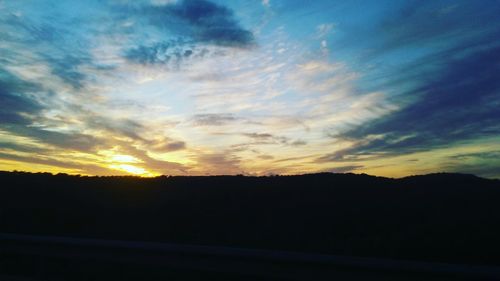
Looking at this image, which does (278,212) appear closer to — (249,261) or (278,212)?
(278,212)

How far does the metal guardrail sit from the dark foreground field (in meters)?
3.77

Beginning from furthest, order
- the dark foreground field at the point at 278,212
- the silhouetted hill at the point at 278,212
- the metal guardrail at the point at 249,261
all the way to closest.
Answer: the silhouetted hill at the point at 278,212
the dark foreground field at the point at 278,212
the metal guardrail at the point at 249,261

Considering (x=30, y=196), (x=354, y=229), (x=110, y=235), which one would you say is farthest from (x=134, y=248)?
(x=30, y=196)

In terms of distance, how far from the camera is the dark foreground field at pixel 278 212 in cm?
939

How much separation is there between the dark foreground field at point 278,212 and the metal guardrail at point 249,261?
3766 millimetres

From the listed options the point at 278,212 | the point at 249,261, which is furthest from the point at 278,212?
the point at 249,261

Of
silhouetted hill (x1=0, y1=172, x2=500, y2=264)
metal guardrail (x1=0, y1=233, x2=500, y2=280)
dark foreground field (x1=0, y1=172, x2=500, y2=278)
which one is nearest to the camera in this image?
metal guardrail (x1=0, y1=233, x2=500, y2=280)

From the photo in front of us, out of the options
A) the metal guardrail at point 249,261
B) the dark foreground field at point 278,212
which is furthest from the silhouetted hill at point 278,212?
the metal guardrail at point 249,261

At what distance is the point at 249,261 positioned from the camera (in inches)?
180

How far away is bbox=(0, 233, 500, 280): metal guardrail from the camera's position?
149 inches

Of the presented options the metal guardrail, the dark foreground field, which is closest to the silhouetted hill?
the dark foreground field

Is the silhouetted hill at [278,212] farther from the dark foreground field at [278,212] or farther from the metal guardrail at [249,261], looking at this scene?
the metal guardrail at [249,261]

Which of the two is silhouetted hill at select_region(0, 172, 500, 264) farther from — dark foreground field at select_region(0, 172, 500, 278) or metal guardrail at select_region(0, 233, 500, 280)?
metal guardrail at select_region(0, 233, 500, 280)

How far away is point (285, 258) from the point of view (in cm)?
435
